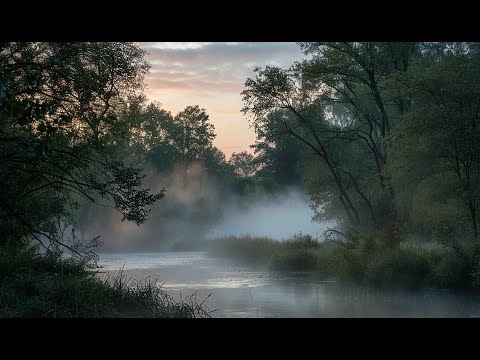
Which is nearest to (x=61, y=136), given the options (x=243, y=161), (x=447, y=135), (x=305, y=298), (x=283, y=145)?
(x=305, y=298)

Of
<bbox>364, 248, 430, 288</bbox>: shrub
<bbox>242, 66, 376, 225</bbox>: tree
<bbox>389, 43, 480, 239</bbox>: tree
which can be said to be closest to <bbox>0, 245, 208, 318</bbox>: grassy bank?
<bbox>364, 248, 430, 288</bbox>: shrub

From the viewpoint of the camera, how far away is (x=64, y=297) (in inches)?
270

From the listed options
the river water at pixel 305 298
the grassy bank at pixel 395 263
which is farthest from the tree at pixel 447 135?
the river water at pixel 305 298

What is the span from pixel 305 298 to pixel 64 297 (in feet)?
22.5

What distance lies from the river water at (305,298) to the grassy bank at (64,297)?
3.09ft

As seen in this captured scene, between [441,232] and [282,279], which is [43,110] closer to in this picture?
[441,232]

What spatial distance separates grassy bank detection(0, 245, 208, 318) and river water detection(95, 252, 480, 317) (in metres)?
0.94

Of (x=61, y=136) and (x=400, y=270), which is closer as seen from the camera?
(x=61, y=136)

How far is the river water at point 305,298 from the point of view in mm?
10859

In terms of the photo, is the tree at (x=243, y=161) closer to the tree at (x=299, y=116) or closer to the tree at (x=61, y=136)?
the tree at (x=299, y=116)

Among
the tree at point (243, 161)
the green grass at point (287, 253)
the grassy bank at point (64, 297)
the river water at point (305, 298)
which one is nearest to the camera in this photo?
the grassy bank at point (64, 297)

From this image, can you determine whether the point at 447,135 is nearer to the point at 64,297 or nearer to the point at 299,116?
the point at 299,116
